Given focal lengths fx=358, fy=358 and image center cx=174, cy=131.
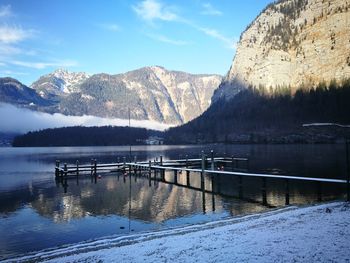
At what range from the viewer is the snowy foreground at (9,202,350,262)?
43.6 ft

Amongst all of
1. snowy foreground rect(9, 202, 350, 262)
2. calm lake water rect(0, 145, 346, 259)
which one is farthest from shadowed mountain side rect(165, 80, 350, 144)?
snowy foreground rect(9, 202, 350, 262)

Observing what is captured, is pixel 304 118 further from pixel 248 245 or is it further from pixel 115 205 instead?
pixel 248 245

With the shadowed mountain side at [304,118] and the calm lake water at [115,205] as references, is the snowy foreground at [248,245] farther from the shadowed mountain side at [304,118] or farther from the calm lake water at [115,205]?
the shadowed mountain side at [304,118]

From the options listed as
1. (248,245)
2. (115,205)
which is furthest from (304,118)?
(248,245)

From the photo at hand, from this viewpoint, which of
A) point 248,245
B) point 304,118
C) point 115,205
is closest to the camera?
point 248,245

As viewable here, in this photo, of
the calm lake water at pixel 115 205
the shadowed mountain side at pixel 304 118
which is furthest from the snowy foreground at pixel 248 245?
the shadowed mountain side at pixel 304 118

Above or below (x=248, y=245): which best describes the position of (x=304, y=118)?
above

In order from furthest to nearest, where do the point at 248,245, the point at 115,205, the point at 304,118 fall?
the point at 304,118 → the point at 115,205 → the point at 248,245

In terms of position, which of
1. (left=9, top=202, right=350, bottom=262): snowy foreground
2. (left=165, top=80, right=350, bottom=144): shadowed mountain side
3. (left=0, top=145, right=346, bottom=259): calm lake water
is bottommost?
(left=0, top=145, right=346, bottom=259): calm lake water

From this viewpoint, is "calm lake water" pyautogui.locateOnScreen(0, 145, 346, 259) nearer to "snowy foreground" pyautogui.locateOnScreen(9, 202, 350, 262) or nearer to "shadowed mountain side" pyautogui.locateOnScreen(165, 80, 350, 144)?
"snowy foreground" pyautogui.locateOnScreen(9, 202, 350, 262)

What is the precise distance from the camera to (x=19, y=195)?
44.8m

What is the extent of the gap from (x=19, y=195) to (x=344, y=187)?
3834 cm

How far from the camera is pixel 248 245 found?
1480 centimetres

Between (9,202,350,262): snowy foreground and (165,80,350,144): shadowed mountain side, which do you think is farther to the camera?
(165,80,350,144): shadowed mountain side
